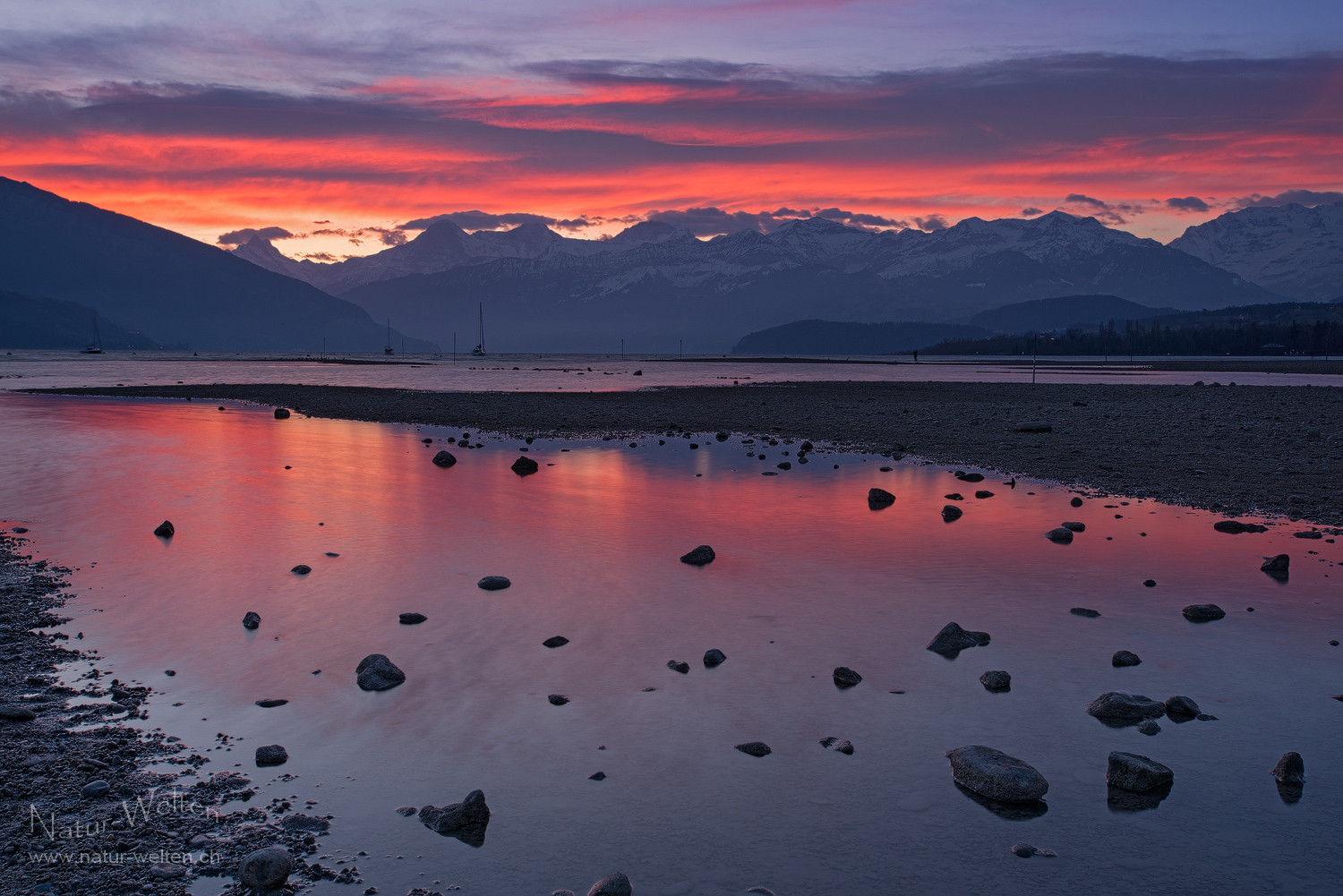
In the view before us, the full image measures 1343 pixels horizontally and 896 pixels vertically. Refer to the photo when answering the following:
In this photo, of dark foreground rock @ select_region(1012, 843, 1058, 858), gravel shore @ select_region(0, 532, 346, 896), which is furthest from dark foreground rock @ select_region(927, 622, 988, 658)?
gravel shore @ select_region(0, 532, 346, 896)

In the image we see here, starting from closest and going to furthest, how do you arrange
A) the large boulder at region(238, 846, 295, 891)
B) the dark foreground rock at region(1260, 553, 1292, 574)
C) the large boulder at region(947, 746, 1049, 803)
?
the large boulder at region(238, 846, 295, 891) < the large boulder at region(947, 746, 1049, 803) < the dark foreground rock at region(1260, 553, 1292, 574)

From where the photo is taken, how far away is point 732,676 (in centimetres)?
1059

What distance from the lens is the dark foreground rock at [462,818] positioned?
7113 mm

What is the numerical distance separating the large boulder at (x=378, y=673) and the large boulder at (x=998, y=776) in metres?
6.17

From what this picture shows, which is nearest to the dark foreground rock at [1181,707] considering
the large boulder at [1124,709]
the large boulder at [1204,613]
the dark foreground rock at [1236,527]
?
the large boulder at [1124,709]

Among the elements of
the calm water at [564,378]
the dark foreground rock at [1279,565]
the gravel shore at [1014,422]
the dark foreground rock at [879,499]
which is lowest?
the dark foreground rock at [1279,565]

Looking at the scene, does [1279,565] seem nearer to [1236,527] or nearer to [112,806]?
[1236,527]

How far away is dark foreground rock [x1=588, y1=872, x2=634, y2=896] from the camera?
6.16 m

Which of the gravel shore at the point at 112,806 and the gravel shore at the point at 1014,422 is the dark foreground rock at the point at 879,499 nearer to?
the gravel shore at the point at 1014,422

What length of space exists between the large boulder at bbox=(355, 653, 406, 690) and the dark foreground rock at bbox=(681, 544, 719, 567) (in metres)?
6.62

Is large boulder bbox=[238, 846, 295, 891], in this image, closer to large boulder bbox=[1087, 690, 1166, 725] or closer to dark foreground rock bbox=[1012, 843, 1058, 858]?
dark foreground rock bbox=[1012, 843, 1058, 858]

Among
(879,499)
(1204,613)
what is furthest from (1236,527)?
(879,499)

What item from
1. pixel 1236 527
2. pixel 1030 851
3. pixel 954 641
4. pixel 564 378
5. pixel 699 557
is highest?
pixel 564 378

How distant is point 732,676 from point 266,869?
560cm
